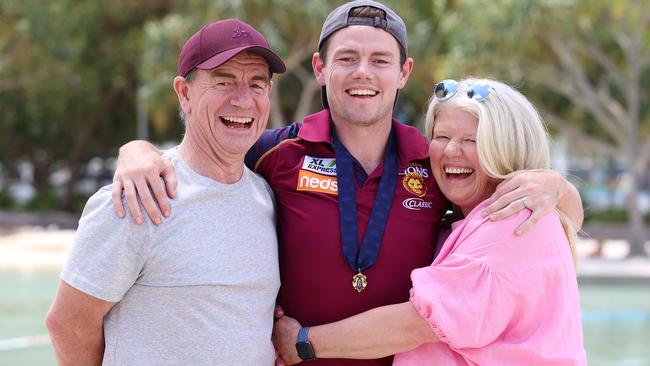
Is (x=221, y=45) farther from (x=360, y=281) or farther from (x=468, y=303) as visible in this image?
(x=468, y=303)

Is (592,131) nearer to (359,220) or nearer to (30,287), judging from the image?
(30,287)

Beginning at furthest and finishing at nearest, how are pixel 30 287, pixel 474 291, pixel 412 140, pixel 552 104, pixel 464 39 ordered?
1. pixel 552 104
2. pixel 464 39
3. pixel 30 287
4. pixel 412 140
5. pixel 474 291

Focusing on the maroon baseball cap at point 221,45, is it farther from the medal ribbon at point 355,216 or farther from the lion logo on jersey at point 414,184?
the lion logo on jersey at point 414,184

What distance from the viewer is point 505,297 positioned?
3125 mm

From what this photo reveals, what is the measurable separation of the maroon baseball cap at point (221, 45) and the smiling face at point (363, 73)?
0.52 meters

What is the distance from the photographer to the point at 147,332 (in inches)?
127

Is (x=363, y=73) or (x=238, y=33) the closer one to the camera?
(x=238, y=33)

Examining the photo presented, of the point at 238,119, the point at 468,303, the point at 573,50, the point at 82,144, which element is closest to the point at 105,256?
the point at 238,119

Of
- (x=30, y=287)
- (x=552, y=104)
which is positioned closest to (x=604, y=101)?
(x=552, y=104)

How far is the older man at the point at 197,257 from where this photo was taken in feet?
10.4

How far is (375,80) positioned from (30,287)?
1510cm

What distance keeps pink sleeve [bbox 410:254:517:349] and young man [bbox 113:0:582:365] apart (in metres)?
0.36

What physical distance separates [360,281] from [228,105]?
85cm

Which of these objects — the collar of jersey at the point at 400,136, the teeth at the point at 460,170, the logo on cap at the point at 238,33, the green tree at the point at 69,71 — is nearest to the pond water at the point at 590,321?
the collar of jersey at the point at 400,136
